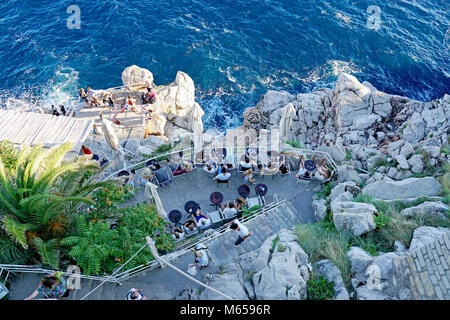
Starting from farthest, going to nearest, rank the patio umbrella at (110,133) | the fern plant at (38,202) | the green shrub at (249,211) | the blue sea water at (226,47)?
1. the blue sea water at (226,47)
2. the patio umbrella at (110,133)
3. the green shrub at (249,211)
4. the fern plant at (38,202)

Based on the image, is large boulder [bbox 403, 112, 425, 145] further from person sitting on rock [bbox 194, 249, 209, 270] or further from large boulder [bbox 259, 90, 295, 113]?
person sitting on rock [bbox 194, 249, 209, 270]

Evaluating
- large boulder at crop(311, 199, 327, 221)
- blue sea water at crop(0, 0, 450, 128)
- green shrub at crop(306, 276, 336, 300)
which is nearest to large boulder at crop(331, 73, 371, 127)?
blue sea water at crop(0, 0, 450, 128)

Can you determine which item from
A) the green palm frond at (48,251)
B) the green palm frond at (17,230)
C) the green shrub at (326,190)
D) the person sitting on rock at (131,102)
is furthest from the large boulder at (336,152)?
the green palm frond at (17,230)

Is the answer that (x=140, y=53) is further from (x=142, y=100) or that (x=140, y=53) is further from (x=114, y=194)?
(x=114, y=194)

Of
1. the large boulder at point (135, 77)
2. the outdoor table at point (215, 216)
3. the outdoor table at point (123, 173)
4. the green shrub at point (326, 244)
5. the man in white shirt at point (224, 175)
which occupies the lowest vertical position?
the large boulder at point (135, 77)

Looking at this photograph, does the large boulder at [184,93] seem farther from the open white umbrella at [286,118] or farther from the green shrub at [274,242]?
the green shrub at [274,242]

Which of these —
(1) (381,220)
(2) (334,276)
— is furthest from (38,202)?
(1) (381,220)
